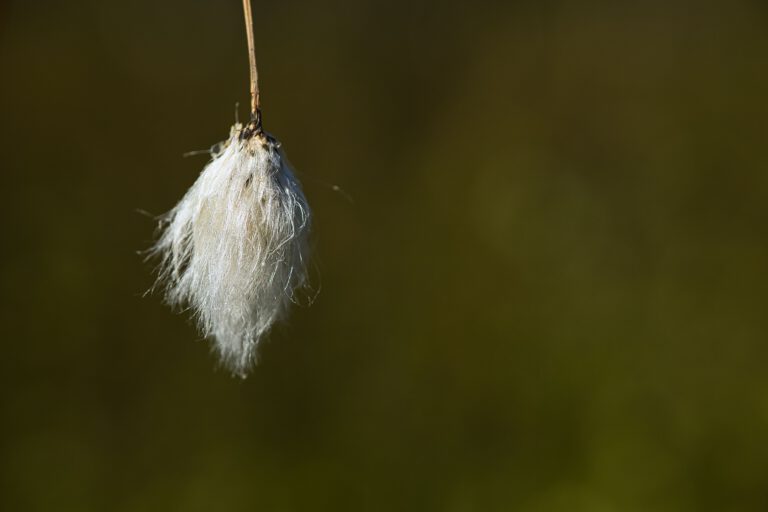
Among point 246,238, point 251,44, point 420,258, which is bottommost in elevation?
point 420,258

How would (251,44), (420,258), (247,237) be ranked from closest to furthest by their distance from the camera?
1. (251,44)
2. (247,237)
3. (420,258)

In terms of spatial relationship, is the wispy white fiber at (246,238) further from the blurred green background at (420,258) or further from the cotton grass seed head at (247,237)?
the blurred green background at (420,258)

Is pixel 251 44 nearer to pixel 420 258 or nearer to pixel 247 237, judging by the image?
pixel 247 237

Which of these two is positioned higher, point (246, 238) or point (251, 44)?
point (251, 44)

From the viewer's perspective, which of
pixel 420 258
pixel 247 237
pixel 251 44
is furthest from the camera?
pixel 420 258

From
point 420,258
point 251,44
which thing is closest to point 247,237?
point 251,44

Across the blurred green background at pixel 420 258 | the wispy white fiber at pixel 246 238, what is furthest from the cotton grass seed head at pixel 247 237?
the blurred green background at pixel 420 258

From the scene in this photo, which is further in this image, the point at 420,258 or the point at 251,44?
the point at 420,258
